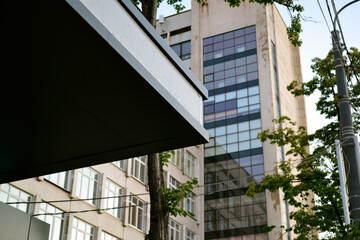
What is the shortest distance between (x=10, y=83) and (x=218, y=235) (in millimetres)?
43341

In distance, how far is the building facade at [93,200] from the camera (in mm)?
27625

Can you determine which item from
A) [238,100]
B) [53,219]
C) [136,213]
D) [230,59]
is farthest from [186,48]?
[53,219]

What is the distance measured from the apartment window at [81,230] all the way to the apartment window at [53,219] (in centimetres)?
121

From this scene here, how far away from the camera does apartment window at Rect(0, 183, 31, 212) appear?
1001 inches

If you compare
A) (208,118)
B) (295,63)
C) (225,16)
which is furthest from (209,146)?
(295,63)

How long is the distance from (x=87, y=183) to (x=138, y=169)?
6.97 meters

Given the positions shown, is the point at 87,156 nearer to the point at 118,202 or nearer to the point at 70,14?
the point at 70,14

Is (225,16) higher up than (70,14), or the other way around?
(225,16)

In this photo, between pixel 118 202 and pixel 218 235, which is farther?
pixel 218 235

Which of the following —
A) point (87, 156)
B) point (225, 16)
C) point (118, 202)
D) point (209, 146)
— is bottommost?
point (87, 156)

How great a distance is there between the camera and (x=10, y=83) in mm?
4961

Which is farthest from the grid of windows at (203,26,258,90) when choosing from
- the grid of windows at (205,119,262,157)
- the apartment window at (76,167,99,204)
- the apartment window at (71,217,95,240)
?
the apartment window at (71,217,95,240)

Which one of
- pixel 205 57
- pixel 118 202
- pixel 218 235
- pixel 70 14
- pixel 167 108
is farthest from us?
pixel 205 57

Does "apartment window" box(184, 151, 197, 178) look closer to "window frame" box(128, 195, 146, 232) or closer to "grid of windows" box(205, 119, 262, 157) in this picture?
"grid of windows" box(205, 119, 262, 157)
